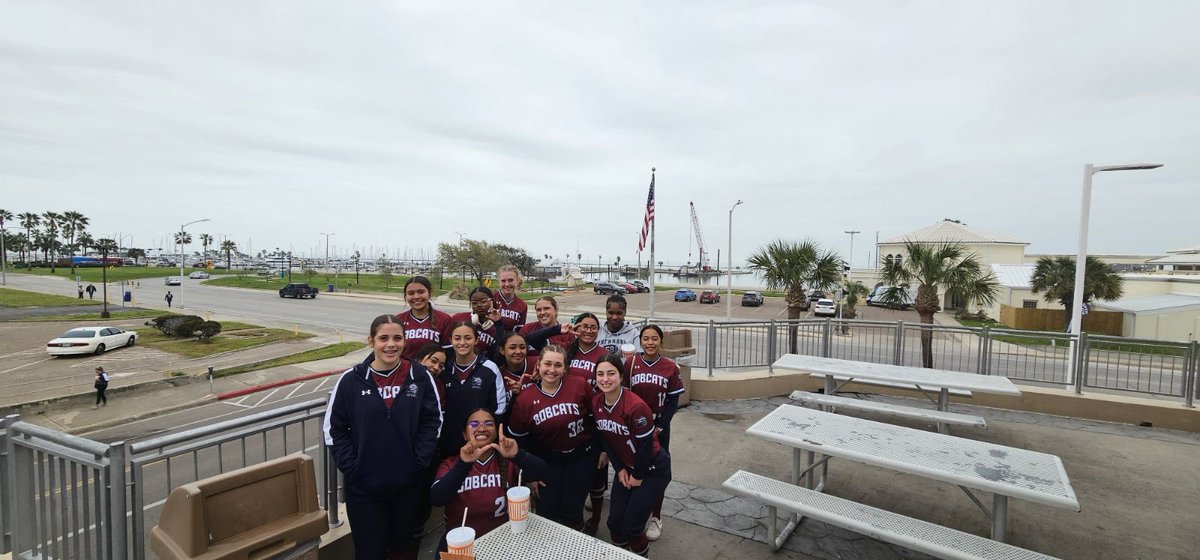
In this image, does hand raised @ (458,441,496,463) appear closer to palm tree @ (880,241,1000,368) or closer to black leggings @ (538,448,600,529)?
black leggings @ (538,448,600,529)

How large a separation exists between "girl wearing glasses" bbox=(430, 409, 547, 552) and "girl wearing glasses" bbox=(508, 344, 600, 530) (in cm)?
41

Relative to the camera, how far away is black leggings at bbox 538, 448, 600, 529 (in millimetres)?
→ 3861

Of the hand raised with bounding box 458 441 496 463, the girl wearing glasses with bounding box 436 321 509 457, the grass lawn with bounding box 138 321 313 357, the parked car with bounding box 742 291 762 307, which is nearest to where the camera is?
the hand raised with bounding box 458 441 496 463

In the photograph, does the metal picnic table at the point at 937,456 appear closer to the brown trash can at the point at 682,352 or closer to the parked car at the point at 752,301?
the brown trash can at the point at 682,352

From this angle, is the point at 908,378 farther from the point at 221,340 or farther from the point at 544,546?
the point at 221,340

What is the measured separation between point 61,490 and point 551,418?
2.96m

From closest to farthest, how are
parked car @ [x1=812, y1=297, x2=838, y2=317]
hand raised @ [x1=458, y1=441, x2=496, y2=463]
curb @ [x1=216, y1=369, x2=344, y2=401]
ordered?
hand raised @ [x1=458, y1=441, x2=496, y2=463] < curb @ [x1=216, y1=369, x2=344, y2=401] < parked car @ [x1=812, y1=297, x2=838, y2=317]

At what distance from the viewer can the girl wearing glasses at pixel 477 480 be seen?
329cm

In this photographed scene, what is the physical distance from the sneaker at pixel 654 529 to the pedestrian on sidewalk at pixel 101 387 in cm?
1718

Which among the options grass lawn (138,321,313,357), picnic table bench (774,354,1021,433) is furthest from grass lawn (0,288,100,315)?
picnic table bench (774,354,1021,433)

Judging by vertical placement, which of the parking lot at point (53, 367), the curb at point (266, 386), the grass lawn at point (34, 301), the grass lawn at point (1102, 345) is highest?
the grass lawn at point (1102, 345)

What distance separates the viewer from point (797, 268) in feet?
52.1

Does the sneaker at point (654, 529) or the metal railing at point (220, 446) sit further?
the sneaker at point (654, 529)

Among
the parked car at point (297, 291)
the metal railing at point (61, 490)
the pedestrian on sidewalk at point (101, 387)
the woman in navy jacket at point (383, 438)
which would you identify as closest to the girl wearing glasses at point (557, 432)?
the woman in navy jacket at point (383, 438)
